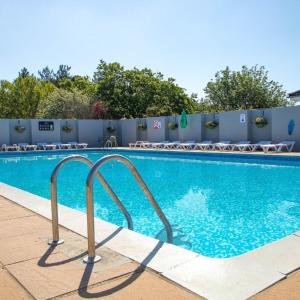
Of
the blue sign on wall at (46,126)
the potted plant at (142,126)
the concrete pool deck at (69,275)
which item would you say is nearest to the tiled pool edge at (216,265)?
the concrete pool deck at (69,275)

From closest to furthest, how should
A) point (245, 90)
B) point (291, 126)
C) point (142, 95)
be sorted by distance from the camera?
point (291, 126), point (142, 95), point (245, 90)

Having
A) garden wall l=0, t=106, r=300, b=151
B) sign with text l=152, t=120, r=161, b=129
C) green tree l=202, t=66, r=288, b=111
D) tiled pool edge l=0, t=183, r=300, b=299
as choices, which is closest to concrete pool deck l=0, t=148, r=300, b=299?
tiled pool edge l=0, t=183, r=300, b=299

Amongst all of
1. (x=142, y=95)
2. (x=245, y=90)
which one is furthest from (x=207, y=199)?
(x=245, y=90)

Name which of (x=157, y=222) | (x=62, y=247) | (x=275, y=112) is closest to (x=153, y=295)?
(x=62, y=247)

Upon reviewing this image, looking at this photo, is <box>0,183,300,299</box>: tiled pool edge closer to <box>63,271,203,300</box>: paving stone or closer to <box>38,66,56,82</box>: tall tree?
<box>63,271,203,300</box>: paving stone

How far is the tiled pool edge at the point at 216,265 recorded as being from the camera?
2369 mm

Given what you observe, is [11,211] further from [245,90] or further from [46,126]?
[245,90]

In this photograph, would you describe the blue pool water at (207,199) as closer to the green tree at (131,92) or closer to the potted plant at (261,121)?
the potted plant at (261,121)

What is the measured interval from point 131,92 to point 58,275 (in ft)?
94.3

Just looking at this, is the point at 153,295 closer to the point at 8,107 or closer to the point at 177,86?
the point at 177,86

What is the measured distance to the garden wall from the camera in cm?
1603

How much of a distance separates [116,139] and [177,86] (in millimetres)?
10429

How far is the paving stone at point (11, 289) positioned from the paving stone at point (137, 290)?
32cm

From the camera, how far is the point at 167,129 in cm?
2183
